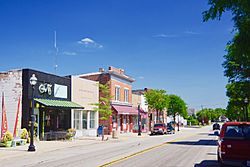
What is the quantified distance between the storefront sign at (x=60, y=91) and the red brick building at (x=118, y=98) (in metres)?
8.07

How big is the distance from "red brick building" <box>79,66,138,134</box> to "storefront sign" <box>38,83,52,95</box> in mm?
10883

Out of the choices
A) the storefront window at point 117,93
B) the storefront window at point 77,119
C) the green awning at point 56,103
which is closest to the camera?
the green awning at point 56,103

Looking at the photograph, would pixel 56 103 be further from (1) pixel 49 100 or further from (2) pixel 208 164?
(2) pixel 208 164

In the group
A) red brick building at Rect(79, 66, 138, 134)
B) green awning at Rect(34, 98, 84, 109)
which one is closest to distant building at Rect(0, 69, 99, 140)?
green awning at Rect(34, 98, 84, 109)

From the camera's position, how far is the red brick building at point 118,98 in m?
43.0

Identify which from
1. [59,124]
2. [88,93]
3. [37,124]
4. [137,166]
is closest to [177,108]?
[88,93]

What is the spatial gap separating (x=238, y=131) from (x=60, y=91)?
22489mm

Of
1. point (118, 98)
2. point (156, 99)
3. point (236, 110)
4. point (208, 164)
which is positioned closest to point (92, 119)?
point (118, 98)

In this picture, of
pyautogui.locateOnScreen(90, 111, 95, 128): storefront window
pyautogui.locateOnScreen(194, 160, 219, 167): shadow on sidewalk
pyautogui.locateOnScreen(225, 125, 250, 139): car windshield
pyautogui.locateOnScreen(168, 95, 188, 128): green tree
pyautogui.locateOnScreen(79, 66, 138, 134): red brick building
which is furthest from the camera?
pyautogui.locateOnScreen(168, 95, 188, 128): green tree

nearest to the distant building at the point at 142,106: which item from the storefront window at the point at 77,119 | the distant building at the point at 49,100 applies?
the distant building at the point at 49,100

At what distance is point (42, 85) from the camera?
2975 cm

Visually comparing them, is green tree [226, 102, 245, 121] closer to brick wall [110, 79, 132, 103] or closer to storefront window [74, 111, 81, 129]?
brick wall [110, 79, 132, 103]

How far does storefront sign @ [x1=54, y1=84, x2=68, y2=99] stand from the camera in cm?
3189

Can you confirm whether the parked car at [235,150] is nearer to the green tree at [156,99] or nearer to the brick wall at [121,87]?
the brick wall at [121,87]
